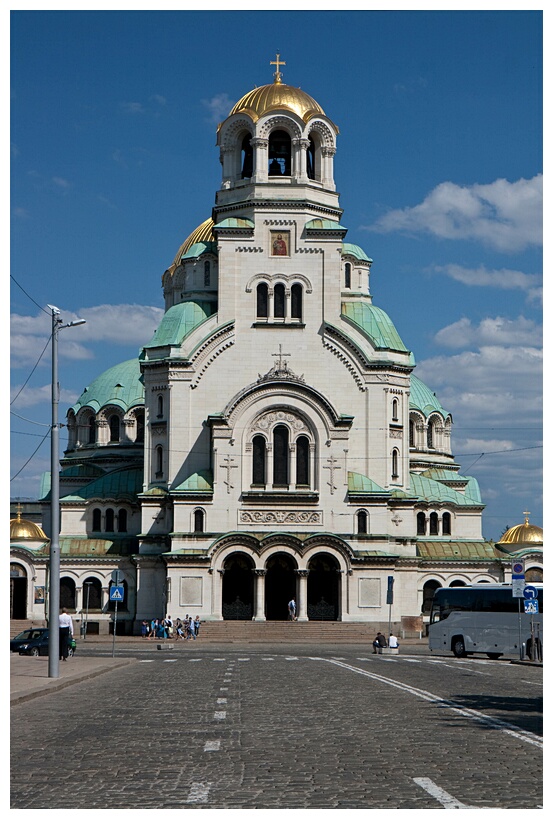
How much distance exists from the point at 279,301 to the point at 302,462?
379 inches

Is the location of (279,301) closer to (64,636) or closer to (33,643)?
(33,643)

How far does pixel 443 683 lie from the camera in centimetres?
3034

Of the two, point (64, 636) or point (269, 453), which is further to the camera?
point (269, 453)

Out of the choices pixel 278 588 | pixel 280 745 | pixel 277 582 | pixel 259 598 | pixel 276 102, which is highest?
pixel 276 102

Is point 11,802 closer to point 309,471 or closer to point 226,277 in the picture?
point 309,471

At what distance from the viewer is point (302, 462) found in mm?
68812

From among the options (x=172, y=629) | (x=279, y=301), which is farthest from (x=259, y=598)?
(x=279, y=301)

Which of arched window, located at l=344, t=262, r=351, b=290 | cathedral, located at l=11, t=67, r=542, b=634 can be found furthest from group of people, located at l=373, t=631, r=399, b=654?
arched window, located at l=344, t=262, r=351, b=290

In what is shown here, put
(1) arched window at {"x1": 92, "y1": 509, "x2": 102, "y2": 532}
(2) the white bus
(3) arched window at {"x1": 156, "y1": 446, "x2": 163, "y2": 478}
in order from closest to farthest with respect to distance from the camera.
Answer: (2) the white bus, (3) arched window at {"x1": 156, "y1": 446, "x2": 163, "y2": 478}, (1) arched window at {"x1": 92, "y1": 509, "x2": 102, "y2": 532}

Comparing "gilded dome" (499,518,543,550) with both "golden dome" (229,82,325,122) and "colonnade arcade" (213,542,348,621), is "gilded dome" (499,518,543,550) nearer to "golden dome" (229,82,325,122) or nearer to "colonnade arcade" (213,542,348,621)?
"colonnade arcade" (213,542,348,621)

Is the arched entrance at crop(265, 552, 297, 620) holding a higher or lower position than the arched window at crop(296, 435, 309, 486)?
lower

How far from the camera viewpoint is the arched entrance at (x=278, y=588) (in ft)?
225

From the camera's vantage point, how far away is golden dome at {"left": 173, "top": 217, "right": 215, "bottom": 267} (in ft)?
283

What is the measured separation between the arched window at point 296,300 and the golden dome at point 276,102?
972cm
